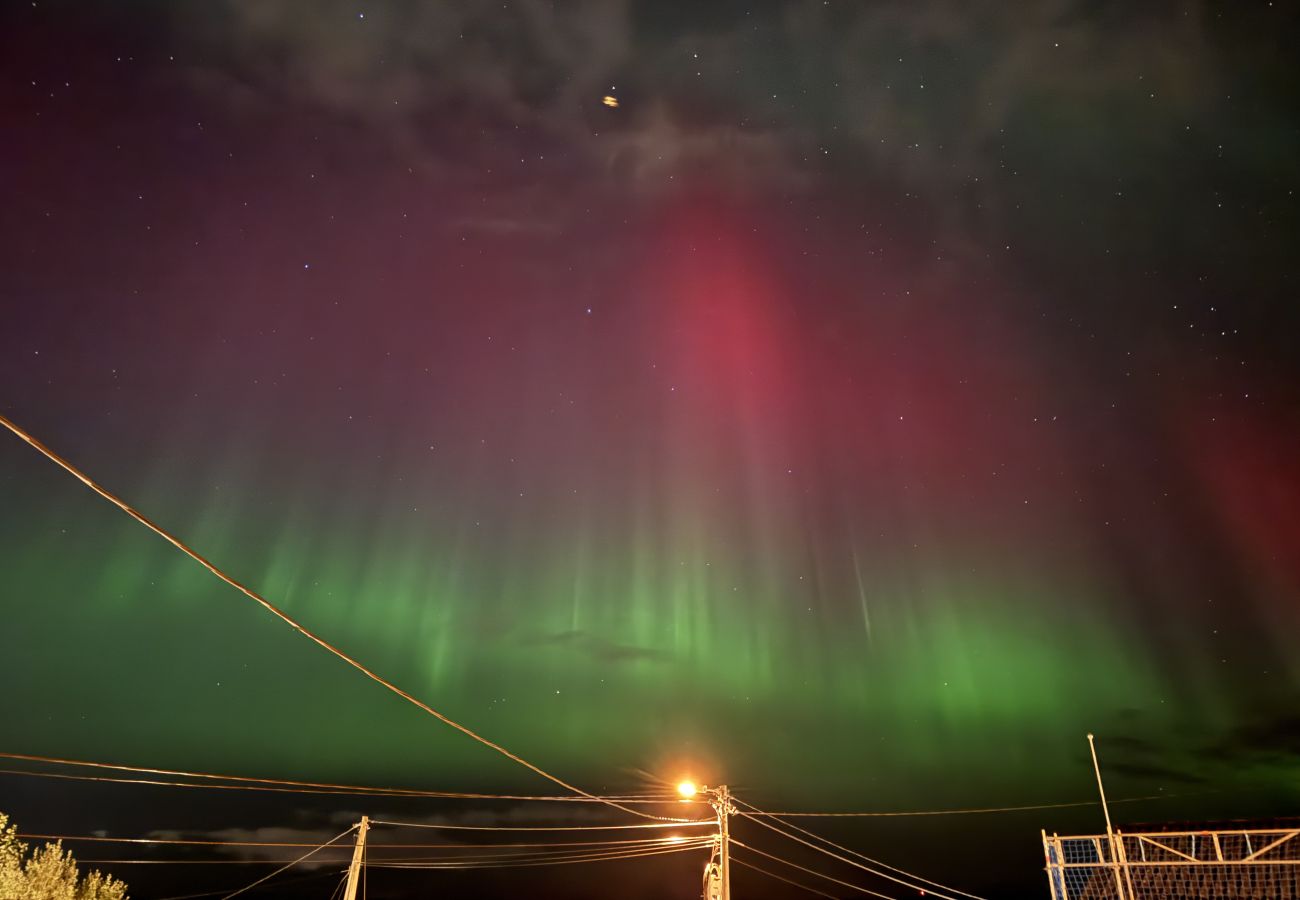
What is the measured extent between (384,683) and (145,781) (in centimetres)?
530

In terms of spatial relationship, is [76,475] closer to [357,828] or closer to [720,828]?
[357,828]

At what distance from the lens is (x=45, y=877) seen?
32781 millimetres

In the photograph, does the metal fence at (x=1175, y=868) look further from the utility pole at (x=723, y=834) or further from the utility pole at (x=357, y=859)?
the utility pole at (x=357, y=859)

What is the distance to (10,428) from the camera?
6.45 m

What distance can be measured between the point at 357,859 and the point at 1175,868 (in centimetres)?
2719

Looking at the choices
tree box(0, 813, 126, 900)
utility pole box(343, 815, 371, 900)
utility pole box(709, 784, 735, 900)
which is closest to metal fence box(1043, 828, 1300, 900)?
utility pole box(709, 784, 735, 900)

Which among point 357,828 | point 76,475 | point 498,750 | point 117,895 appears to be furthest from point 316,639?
point 117,895

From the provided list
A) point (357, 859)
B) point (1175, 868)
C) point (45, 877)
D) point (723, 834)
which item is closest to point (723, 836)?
point (723, 834)

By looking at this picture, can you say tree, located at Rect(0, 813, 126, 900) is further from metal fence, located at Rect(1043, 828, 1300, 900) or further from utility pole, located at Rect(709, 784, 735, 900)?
metal fence, located at Rect(1043, 828, 1300, 900)

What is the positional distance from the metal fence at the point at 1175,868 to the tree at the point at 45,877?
4074 centimetres

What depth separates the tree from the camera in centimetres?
3116

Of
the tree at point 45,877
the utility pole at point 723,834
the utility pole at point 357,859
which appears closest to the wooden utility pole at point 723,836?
the utility pole at point 723,834

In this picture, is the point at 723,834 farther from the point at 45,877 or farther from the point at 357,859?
the point at 45,877

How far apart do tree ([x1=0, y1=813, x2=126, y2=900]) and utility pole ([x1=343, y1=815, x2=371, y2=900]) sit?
2184 cm
